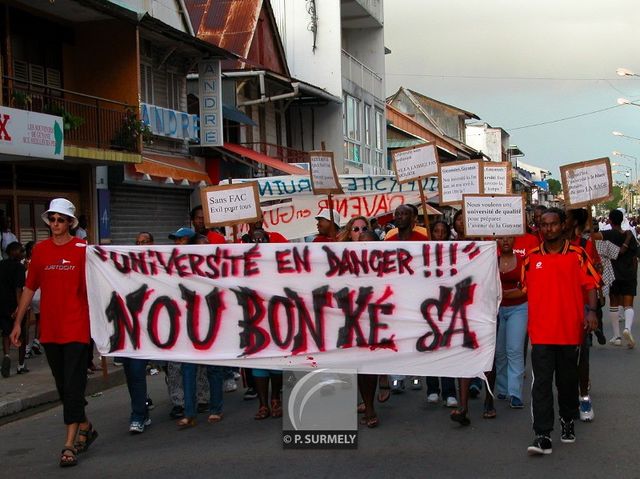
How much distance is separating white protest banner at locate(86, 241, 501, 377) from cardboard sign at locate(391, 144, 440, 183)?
3341mm

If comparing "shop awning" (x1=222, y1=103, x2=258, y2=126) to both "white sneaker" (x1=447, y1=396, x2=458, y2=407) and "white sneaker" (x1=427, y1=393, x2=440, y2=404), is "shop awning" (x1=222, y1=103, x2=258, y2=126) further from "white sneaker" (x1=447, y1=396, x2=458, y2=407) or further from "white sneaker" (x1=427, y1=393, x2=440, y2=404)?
"white sneaker" (x1=447, y1=396, x2=458, y2=407)

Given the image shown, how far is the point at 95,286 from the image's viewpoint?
766cm

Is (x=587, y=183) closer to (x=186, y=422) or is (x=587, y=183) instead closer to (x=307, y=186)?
(x=186, y=422)

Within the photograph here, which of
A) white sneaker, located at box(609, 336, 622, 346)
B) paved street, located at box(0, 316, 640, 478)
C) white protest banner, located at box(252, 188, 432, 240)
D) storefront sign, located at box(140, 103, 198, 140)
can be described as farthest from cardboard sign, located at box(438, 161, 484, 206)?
storefront sign, located at box(140, 103, 198, 140)

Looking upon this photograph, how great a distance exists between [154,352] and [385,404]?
240 cm

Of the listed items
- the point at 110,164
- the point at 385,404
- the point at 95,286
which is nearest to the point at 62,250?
the point at 95,286

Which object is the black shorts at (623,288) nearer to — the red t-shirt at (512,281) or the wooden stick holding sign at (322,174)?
the wooden stick holding sign at (322,174)

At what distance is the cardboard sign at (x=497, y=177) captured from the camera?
33.9 feet

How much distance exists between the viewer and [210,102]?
22641 millimetres

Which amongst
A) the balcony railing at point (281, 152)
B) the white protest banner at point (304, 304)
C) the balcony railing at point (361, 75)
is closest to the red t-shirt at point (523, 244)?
the white protest banner at point (304, 304)

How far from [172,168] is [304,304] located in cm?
1414

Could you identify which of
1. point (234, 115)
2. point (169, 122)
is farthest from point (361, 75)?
point (169, 122)

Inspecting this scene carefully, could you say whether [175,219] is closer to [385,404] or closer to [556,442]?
[385,404]

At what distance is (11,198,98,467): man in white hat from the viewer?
6.88 meters
